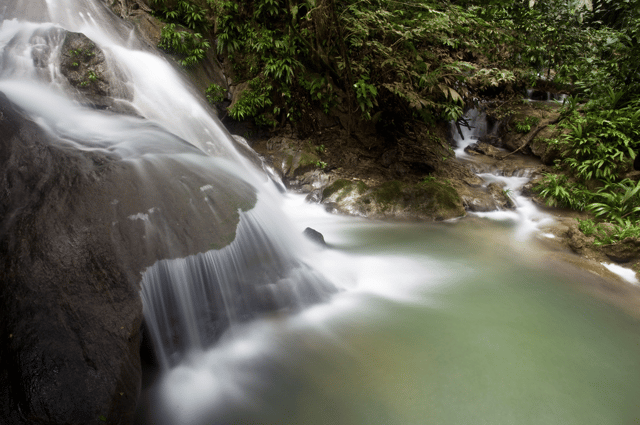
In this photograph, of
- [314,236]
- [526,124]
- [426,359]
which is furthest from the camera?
[526,124]

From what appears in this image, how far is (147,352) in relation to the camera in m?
2.22

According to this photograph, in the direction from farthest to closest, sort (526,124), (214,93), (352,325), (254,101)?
1. (526,124)
2. (214,93)
3. (254,101)
4. (352,325)

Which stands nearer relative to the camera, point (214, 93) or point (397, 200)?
point (397, 200)

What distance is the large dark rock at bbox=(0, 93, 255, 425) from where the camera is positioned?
1614 millimetres

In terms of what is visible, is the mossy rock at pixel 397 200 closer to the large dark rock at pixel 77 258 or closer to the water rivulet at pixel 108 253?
the water rivulet at pixel 108 253

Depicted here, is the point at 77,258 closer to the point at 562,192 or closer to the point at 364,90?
the point at 364,90

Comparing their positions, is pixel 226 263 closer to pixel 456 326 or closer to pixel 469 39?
pixel 456 326

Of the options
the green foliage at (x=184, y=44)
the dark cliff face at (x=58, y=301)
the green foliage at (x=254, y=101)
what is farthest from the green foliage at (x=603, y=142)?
the green foliage at (x=184, y=44)

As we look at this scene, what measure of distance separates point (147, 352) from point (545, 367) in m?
2.97

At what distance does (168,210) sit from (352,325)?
187cm

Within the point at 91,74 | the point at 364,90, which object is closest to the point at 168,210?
the point at 91,74

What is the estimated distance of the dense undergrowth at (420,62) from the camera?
5.61 m

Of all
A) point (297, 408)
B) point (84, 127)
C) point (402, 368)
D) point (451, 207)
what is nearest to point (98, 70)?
point (84, 127)

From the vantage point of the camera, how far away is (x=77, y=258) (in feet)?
6.52
